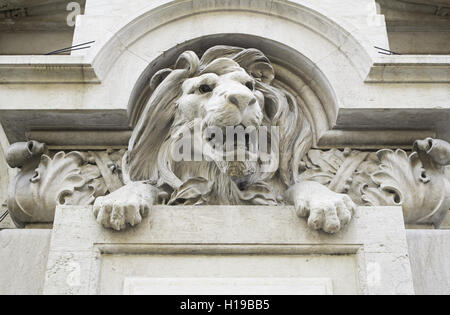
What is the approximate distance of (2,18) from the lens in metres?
6.04

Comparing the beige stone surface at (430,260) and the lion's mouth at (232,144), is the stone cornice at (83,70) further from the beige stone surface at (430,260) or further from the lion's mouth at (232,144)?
the beige stone surface at (430,260)

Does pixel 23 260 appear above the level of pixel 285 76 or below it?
below

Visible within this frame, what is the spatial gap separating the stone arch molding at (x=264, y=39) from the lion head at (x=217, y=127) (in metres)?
0.14

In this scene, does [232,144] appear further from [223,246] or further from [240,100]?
[223,246]

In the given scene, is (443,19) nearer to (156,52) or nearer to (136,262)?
(156,52)

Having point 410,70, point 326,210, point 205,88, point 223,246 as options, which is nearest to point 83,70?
point 205,88

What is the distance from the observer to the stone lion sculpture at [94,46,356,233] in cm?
366

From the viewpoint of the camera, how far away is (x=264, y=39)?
15.0 feet

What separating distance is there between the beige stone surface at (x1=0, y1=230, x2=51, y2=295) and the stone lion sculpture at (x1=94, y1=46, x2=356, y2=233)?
0.51 m

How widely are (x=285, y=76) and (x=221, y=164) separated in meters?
1.15

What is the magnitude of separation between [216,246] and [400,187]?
136 centimetres

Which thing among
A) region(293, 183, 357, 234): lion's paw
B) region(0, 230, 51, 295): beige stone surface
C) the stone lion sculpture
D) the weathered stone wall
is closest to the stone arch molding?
the stone lion sculpture

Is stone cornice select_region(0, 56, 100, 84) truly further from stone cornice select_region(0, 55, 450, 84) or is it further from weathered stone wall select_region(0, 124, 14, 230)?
weathered stone wall select_region(0, 124, 14, 230)

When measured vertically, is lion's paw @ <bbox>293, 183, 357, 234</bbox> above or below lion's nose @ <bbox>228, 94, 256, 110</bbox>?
below
